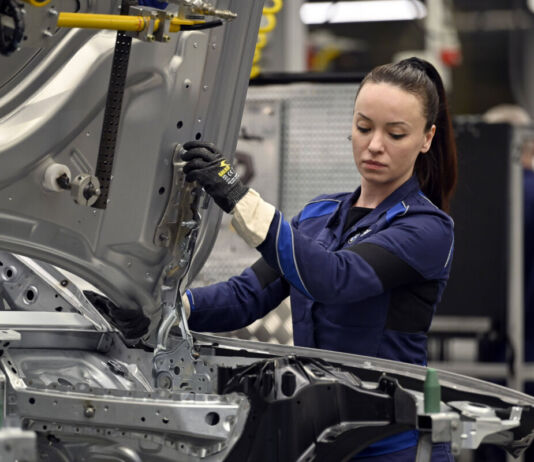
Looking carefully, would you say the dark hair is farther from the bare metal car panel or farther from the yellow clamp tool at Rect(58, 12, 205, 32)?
the yellow clamp tool at Rect(58, 12, 205, 32)

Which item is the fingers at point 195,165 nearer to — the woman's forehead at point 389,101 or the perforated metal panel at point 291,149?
the woman's forehead at point 389,101

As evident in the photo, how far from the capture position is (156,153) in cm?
242

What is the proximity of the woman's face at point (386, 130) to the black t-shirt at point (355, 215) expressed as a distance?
12cm

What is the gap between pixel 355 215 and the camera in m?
2.77

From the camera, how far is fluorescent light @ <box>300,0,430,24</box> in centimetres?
1059

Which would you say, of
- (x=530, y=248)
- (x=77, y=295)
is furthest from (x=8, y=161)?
(x=530, y=248)

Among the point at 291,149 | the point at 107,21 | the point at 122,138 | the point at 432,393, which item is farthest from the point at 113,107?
the point at 291,149

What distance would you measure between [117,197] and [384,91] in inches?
27.9

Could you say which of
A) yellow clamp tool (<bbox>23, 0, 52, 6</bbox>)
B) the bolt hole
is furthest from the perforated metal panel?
yellow clamp tool (<bbox>23, 0, 52, 6</bbox>)

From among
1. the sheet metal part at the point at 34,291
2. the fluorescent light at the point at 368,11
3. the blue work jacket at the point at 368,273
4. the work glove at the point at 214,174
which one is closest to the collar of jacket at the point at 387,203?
the blue work jacket at the point at 368,273

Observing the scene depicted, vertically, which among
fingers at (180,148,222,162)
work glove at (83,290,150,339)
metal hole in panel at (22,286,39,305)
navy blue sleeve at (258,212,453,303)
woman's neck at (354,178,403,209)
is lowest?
work glove at (83,290,150,339)

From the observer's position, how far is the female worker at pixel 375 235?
95.6 inches

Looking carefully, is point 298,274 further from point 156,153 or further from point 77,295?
point 77,295

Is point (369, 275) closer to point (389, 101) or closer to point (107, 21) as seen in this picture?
point (389, 101)
